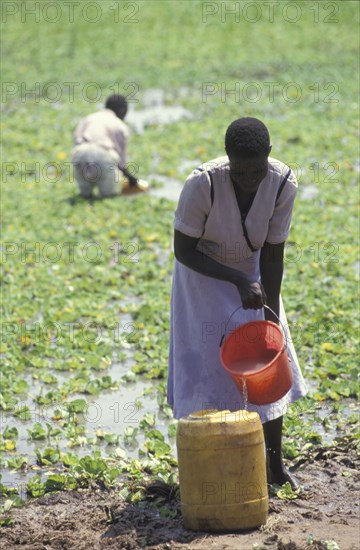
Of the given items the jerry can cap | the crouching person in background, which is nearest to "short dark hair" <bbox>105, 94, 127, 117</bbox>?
the crouching person in background

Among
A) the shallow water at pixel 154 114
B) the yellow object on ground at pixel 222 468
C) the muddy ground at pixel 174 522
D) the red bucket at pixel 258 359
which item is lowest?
the muddy ground at pixel 174 522

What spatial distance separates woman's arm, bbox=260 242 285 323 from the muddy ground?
0.92m

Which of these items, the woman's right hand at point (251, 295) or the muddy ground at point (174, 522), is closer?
the muddy ground at point (174, 522)

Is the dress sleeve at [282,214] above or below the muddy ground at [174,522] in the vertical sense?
above

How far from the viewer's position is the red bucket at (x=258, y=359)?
4512 mm

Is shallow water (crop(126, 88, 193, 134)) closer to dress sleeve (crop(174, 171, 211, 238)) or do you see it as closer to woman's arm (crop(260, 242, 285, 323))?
woman's arm (crop(260, 242, 285, 323))

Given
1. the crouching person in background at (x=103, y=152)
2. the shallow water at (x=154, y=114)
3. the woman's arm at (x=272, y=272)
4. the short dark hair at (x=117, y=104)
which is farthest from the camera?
the shallow water at (x=154, y=114)

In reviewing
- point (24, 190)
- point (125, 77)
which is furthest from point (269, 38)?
point (24, 190)

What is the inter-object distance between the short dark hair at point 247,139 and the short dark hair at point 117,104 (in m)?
7.94

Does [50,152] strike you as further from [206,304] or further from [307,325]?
[206,304]

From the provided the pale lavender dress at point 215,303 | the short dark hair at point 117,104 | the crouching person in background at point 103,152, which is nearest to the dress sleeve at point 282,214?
the pale lavender dress at point 215,303

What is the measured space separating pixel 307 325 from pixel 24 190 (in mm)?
6145

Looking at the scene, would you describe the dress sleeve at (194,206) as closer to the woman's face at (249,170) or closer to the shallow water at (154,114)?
the woman's face at (249,170)

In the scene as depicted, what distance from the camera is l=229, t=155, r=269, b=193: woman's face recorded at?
4.32 meters
